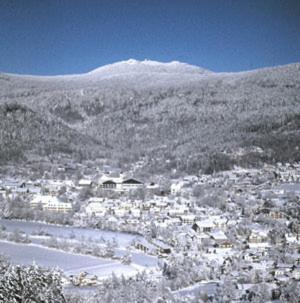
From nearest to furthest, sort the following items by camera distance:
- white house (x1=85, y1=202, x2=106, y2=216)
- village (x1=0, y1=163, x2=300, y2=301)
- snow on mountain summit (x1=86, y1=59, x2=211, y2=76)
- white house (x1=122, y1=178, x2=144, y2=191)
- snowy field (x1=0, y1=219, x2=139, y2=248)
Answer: village (x1=0, y1=163, x2=300, y2=301) → snowy field (x1=0, y1=219, x2=139, y2=248) → white house (x1=85, y1=202, x2=106, y2=216) → white house (x1=122, y1=178, x2=144, y2=191) → snow on mountain summit (x1=86, y1=59, x2=211, y2=76)

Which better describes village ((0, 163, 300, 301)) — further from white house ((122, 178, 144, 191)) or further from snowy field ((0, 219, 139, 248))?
snowy field ((0, 219, 139, 248))

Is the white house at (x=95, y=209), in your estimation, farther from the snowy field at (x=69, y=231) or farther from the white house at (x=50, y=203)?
the snowy field at (x=69, y=231)

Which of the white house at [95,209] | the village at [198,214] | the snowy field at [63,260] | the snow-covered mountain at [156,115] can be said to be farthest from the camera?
the snow-covered mountain at [156,115]

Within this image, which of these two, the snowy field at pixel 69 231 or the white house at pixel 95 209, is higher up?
the white house at pixel 95 209

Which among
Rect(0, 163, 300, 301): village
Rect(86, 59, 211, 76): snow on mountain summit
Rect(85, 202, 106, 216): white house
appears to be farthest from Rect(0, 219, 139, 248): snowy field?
Rect(86, 59, 211, 76): snow on mountain summit

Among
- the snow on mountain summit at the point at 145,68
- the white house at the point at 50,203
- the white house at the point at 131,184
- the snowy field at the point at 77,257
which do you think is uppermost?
the snow on mountain summit at the point at 145,68

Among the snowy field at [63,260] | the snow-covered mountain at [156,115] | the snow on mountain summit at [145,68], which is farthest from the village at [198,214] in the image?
the snow on mountain summit at [145,68]

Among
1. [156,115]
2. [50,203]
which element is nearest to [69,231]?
[50,203]

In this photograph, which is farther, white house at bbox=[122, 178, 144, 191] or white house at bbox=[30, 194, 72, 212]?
white house at bbox=[122, 178, 144, 191]
